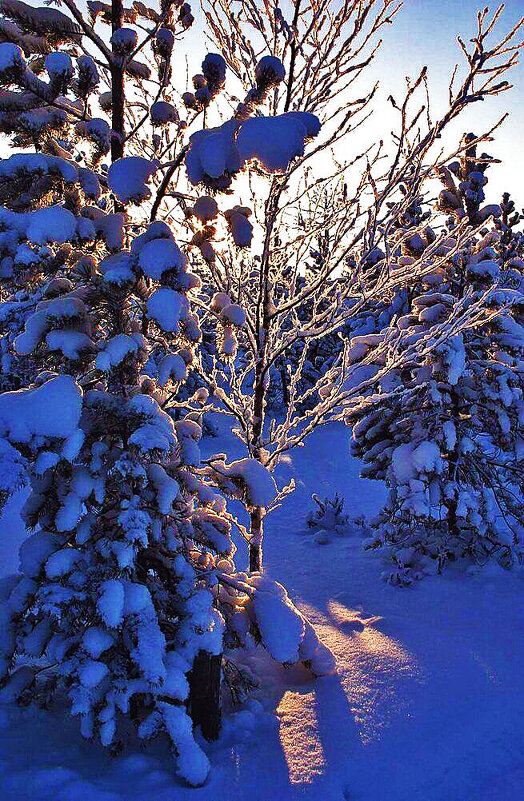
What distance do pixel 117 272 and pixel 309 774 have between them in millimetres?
3040

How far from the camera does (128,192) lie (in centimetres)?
275

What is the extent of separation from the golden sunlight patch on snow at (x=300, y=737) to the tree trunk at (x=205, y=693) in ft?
1.47

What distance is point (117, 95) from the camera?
11.7 ft

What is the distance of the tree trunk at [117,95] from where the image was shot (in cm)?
345

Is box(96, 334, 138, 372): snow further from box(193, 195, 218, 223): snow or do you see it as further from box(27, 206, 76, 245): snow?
box(193, 195, 218, 223): snow

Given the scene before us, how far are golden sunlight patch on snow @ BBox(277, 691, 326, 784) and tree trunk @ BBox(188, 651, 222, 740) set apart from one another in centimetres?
45

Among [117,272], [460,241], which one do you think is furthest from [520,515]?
[117,272]

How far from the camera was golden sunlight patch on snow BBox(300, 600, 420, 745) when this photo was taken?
11.5ft

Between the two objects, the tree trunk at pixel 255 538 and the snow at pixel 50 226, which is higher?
the snow at pixel 50 226

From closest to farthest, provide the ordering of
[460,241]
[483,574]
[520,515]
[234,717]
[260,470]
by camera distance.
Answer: [234,717]
[260,470]
[460,241]
[483,574]
[520,515]

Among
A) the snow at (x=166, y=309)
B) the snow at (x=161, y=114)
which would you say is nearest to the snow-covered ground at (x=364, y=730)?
the snow at (x=166, y=309)

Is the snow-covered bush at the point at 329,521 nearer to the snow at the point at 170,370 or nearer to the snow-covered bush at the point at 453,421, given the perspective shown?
the snow-covered bush at the point at 453,421

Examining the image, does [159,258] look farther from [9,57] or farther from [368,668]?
[368,668]

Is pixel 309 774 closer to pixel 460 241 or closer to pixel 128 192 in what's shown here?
pixel 128 192
